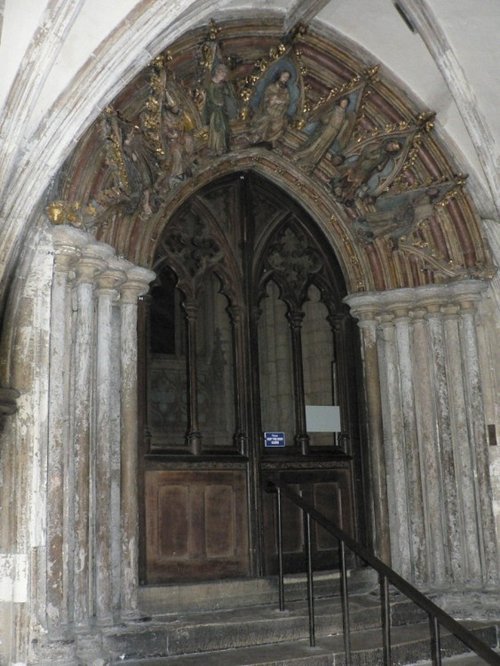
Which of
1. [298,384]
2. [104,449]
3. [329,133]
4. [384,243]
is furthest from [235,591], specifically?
[329,133]

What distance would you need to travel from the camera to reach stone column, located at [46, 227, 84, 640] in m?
4.32

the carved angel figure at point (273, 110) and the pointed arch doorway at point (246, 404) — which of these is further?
the carved angel figure at point (273, 110)

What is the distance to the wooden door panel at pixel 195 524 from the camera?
17.7 ft

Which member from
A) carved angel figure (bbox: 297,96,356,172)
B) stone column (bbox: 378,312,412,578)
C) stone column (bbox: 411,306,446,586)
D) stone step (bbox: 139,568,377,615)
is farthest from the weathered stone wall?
stone column (bbox: 411,306,446,586)

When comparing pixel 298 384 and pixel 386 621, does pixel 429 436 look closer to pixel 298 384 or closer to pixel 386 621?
pixel 298 384

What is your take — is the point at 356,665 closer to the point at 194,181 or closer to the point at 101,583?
the point at 101,583

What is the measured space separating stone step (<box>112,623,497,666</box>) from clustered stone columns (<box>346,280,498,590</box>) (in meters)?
0.73

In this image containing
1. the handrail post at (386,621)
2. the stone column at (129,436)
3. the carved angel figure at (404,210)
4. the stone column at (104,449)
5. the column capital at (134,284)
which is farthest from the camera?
the carved angel figure at (404,210)

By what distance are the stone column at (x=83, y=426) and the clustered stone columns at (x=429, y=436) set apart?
7.22 feet

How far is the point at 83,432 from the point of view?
4707 millimetres

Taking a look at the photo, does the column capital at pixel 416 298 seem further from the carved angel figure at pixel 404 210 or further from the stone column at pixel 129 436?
the stone column at pixel 129 436

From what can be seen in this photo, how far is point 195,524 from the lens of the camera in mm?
5555

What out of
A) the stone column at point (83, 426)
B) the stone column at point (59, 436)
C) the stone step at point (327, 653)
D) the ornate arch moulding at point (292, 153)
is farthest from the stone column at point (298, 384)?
the stone column at point (59, 436)

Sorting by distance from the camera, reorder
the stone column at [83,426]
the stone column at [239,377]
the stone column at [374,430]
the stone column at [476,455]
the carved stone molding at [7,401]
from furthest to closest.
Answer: the stone column at [374,430], the stone column at [239,377], the stone column at [476,455], the stone column at [83,426], the carved stone molding at [7,401]
